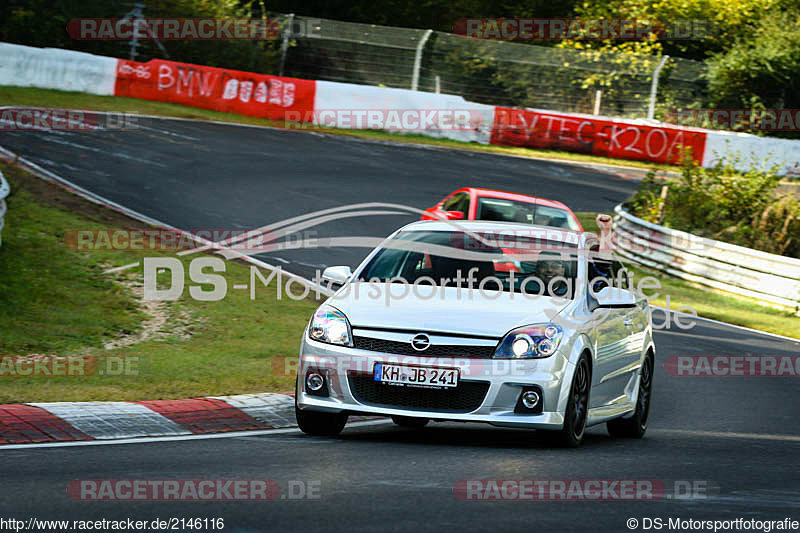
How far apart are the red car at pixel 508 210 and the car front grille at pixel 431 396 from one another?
928cm

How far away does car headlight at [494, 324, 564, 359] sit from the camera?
7.92 meters

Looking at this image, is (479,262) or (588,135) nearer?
(479,262)

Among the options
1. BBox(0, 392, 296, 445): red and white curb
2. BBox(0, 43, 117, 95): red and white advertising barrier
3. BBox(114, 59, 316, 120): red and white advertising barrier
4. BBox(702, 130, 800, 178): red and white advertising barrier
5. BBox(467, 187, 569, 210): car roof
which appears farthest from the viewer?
BBox(702, 130, 800, 178): red and white advertising barrier

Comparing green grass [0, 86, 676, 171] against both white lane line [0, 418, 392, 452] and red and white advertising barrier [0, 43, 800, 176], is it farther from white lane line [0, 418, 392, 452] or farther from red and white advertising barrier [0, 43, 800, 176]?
white lane line [0, 418, 392, 452]

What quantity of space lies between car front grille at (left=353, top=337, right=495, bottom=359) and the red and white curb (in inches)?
57.8

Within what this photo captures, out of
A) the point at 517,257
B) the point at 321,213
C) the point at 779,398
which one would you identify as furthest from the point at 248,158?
the point at 517,257

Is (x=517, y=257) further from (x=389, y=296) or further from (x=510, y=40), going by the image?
(x=510, y=40)

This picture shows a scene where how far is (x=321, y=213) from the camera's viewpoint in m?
22.5

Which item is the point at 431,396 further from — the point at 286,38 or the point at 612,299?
the point at 286,38

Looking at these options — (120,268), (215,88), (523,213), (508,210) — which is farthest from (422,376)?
(215,88)

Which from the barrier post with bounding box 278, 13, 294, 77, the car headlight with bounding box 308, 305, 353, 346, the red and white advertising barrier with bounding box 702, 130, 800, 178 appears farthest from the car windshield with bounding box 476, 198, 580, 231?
the barrier post with bounding box 278, 13, 294, 77

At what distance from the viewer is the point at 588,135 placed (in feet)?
119

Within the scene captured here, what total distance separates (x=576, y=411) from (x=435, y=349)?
1.13 meters

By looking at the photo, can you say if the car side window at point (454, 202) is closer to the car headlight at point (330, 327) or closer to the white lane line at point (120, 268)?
the white lane line at point (120, 268)
